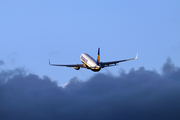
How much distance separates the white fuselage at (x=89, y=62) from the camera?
133 m

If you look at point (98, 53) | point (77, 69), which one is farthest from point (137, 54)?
point (77, 69)

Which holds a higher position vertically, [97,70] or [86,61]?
[86,61]

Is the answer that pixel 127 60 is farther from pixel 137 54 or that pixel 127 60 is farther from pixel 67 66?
pixel 67 66

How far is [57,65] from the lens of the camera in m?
142

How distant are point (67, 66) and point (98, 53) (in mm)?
14517

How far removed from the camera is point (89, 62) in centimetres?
14462

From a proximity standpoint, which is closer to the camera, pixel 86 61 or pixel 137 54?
pixel 137 54

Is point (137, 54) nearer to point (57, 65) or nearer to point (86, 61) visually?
point (86, 61)

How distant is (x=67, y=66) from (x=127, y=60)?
26120mm

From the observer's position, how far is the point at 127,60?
476 ft

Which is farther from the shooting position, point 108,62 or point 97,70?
point 108,62

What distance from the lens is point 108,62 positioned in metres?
148

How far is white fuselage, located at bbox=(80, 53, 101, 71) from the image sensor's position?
436 ft

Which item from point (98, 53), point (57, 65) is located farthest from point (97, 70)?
point (57, 65)
